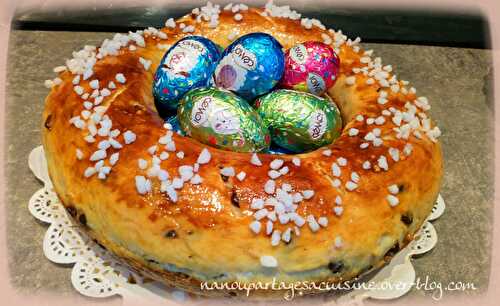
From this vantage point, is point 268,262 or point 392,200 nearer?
point 268,262

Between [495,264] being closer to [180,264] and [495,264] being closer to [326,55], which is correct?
[326,55]

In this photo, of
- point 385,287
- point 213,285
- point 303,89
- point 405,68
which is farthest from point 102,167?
point 405,68

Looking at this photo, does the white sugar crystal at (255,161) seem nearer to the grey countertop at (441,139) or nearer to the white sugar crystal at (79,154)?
the white sugar crystal at (79,154)

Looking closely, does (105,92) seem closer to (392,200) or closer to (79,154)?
(79,154)

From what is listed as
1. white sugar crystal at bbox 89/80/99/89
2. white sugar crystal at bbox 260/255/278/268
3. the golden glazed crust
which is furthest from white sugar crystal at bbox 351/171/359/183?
white sugar crystal at bbox 89/80/99/89

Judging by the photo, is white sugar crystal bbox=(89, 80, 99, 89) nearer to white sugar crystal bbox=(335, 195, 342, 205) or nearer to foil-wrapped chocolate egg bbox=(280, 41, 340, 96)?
foil-wrapped chocolate egg bbox=(280, 41, 340, 96)

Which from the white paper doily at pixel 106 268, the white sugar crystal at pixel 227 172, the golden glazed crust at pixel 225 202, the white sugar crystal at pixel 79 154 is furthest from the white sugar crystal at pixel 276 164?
the white sugar crystal at pixel 79 154

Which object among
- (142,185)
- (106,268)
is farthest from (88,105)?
(106,268)
